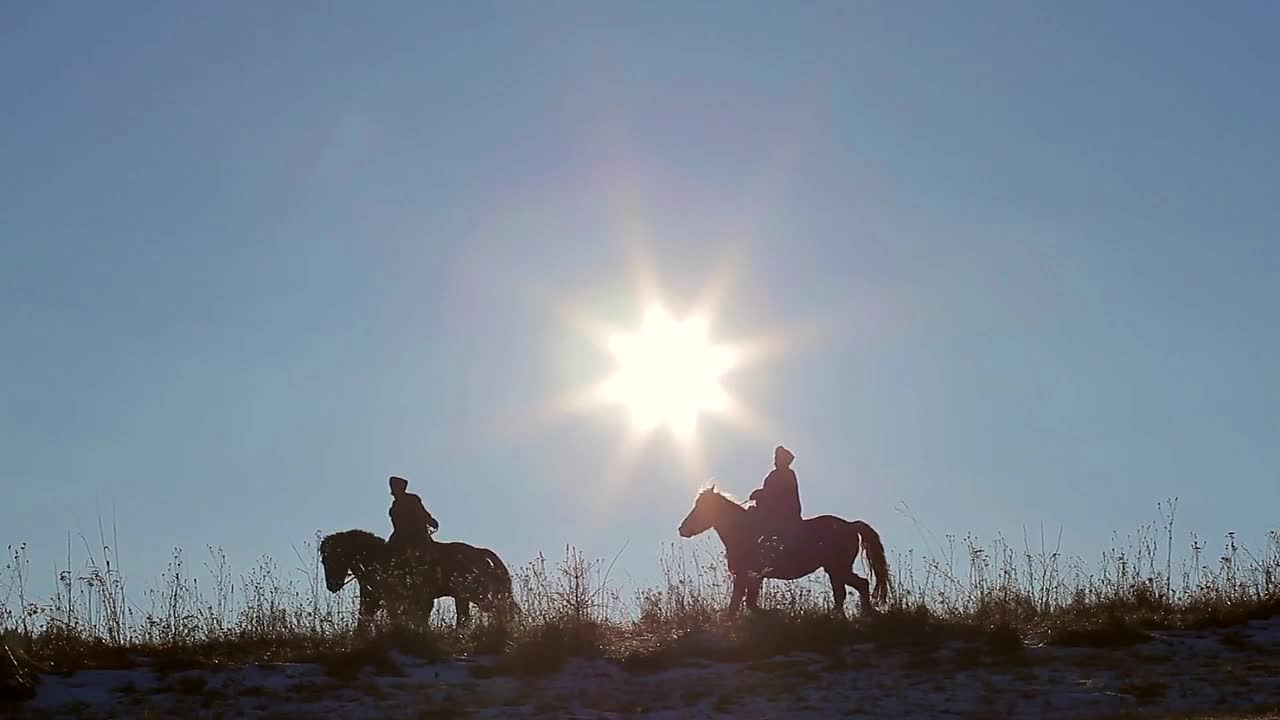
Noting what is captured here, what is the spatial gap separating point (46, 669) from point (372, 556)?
249 inches

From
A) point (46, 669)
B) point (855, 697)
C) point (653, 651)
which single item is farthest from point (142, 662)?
point (855, 697)

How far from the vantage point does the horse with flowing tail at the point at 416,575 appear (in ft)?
57.8

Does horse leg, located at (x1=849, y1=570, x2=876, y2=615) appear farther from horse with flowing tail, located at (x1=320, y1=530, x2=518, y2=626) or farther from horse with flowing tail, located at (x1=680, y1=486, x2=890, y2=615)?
horse with flowing tail, located at (x1=320, y1=530, x2=518, y2=626)

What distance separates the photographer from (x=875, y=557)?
1883 centimetres

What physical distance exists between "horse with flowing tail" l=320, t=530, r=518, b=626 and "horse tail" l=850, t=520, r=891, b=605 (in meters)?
4.64

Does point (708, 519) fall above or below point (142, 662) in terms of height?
above

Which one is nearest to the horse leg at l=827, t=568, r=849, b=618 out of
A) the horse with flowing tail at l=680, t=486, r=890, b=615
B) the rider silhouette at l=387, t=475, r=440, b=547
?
the horse with flowing tail at l=680, t=486, r=890, b=615

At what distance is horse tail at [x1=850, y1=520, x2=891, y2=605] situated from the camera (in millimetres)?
18500

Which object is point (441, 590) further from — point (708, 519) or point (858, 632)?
point (858, 632)

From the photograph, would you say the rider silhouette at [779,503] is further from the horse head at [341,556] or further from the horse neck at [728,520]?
the horse head at [341,556]

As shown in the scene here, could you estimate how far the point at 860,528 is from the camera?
1905 cm

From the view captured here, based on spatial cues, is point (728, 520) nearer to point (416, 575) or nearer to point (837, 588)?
point (837, 588)

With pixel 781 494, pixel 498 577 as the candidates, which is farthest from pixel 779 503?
pixel 498 577

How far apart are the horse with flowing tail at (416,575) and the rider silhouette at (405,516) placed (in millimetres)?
149
